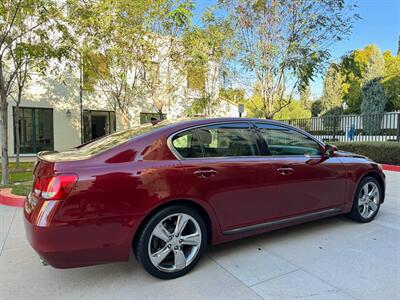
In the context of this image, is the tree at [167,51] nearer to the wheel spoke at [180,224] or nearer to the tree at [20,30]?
the tree at [20,30]

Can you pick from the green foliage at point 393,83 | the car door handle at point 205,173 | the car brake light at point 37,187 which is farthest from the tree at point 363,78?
the car brake light at point 37,187

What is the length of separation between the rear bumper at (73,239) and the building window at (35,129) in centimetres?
Result: 1348

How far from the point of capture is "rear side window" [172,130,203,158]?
10.1 ft

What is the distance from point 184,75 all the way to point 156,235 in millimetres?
8823

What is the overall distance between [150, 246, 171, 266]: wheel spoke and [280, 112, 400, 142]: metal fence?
10.1m

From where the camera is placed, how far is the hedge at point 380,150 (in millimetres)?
9516

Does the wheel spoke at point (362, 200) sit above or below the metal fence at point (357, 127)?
below

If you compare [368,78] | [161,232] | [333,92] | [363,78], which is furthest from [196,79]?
[333,92]

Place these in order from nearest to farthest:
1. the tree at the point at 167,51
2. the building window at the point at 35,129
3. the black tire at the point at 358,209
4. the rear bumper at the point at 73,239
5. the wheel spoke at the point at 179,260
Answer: the rear bumper at the point at 73,239 → the wheel spoke at the point at 179,260 → the black tire at the point at 358,209 → the tree at the point at 167,51 → the building window at the point at 35,129

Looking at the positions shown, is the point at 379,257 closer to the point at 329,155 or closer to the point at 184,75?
the point at 329,155

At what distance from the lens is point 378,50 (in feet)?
113

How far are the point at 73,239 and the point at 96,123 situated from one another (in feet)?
48.0

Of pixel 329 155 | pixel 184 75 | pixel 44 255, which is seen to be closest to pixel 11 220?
pixel 44 255

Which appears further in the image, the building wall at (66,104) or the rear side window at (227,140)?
the building wall at (66,104)
